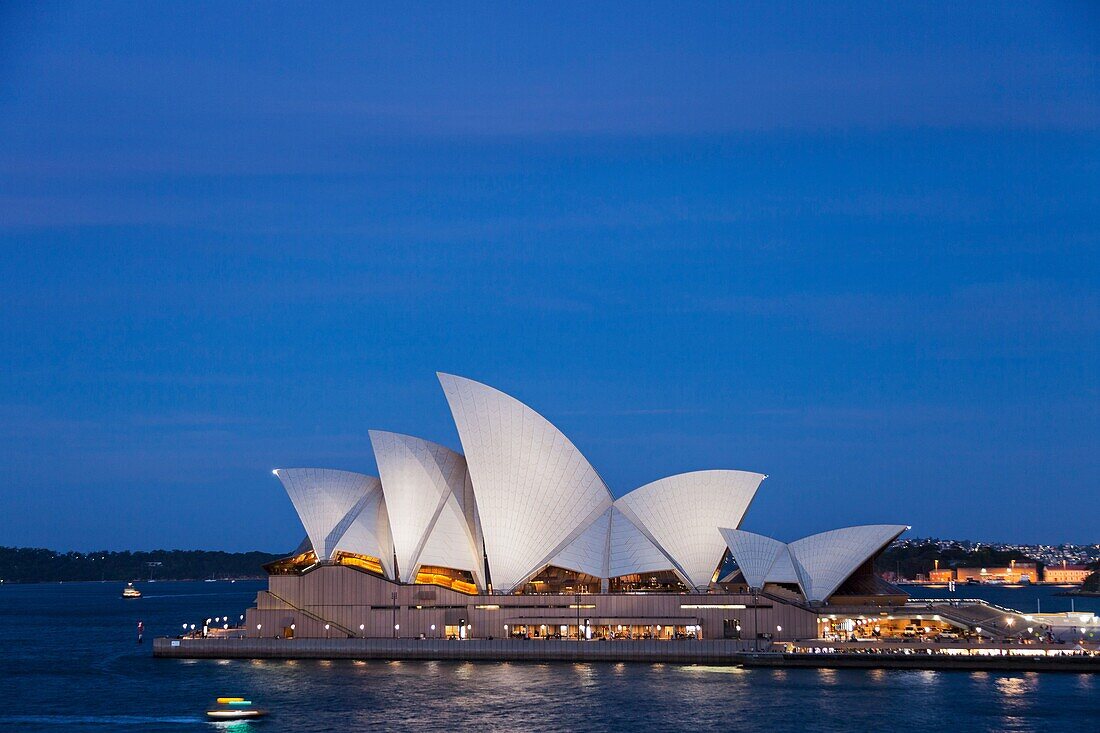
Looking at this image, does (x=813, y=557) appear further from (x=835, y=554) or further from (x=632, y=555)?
(x=632, y=555)

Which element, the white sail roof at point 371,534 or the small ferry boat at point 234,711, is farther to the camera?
the white sail roof at point 371,534

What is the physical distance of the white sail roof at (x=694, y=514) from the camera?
6288 cm

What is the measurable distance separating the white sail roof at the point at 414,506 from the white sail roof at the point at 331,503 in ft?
7.55

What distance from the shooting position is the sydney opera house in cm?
6156

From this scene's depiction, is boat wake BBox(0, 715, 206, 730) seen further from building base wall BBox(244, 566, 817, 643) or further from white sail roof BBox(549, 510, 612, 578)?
white sail roof BBox(549, 510, 612, 578)

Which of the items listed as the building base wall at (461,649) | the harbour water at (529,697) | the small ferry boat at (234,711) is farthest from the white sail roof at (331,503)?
the small ferry boat at (234,711)

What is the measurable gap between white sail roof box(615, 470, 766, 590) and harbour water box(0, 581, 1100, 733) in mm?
7393

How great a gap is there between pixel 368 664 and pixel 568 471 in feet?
46.6

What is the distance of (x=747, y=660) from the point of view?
2258 inches

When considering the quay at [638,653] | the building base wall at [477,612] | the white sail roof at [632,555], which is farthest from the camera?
the white sail roof at [632,555]

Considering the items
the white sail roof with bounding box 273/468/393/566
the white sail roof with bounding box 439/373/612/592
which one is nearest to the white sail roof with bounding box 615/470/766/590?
the white sail roof with bounding box 439/373/612/592

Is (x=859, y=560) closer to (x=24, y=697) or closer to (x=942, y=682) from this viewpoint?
(x=942, y=682)

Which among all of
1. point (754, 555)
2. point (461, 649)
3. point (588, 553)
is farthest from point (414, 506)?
point (754, 555)

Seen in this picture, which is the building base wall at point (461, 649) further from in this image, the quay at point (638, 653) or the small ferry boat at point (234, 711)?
the small ferry boat at point (234, 711)
